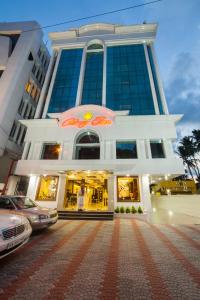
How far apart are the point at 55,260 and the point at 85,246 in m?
1.43

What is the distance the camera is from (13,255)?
4414 mm

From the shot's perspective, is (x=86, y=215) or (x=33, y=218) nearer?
(x=33, y=218)

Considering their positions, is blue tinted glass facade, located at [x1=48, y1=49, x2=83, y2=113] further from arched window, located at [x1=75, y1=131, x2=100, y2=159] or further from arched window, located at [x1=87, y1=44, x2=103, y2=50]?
Answer: arched window, located at [x1=75, y1=131, x2=100, y2=159]

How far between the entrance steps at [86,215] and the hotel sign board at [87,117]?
8.48 meters

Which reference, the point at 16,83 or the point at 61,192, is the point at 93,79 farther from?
the point at 61,192

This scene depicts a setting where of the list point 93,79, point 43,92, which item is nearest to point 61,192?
point 43,92

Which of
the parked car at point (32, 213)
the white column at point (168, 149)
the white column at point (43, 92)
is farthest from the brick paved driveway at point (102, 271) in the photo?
the white column at point (43, 92)

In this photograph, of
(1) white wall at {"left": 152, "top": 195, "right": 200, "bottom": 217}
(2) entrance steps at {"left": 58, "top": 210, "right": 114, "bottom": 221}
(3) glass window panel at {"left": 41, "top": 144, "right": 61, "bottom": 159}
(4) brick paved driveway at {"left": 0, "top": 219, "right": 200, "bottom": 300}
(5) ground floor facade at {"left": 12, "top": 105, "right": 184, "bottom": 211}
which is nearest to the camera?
(4) brick paved driveway at {"left": 0, "top": 219, "right": 200, "bottom": 300}

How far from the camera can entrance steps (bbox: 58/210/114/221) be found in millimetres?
11606

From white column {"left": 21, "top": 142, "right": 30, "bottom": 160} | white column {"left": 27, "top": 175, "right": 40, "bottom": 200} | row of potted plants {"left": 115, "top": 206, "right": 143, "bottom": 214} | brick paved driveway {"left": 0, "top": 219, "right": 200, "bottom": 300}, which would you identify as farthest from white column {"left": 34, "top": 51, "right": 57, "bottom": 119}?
brick paved driveway {"left": 0, "top": 219, "right": 200, "bottom": 300}

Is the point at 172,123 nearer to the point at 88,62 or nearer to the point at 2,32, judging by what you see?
the point at 88,62

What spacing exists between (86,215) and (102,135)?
7685 millimetres

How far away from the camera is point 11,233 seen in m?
3.77

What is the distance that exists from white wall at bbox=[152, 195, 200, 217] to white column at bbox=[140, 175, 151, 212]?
732 cm
